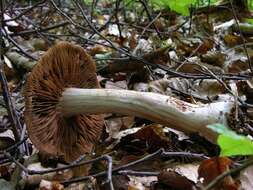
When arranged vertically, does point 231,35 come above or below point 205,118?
below

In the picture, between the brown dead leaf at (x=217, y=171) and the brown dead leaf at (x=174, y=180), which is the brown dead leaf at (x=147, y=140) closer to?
the brown dead leaf at (x=174, y=180)

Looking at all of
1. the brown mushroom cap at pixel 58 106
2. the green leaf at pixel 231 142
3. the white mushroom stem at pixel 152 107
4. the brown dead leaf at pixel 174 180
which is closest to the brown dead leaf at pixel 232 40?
the brown mushroom cap at pixel 58 106

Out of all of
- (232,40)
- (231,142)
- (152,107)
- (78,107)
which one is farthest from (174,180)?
(232,40)

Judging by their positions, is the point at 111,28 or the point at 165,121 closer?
the point at 165,121

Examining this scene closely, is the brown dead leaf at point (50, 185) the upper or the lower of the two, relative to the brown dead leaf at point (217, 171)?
lower

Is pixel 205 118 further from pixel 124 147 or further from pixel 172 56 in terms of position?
pixel 172 56

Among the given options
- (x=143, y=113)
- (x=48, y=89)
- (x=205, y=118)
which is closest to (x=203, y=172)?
(x=205, y=118)
